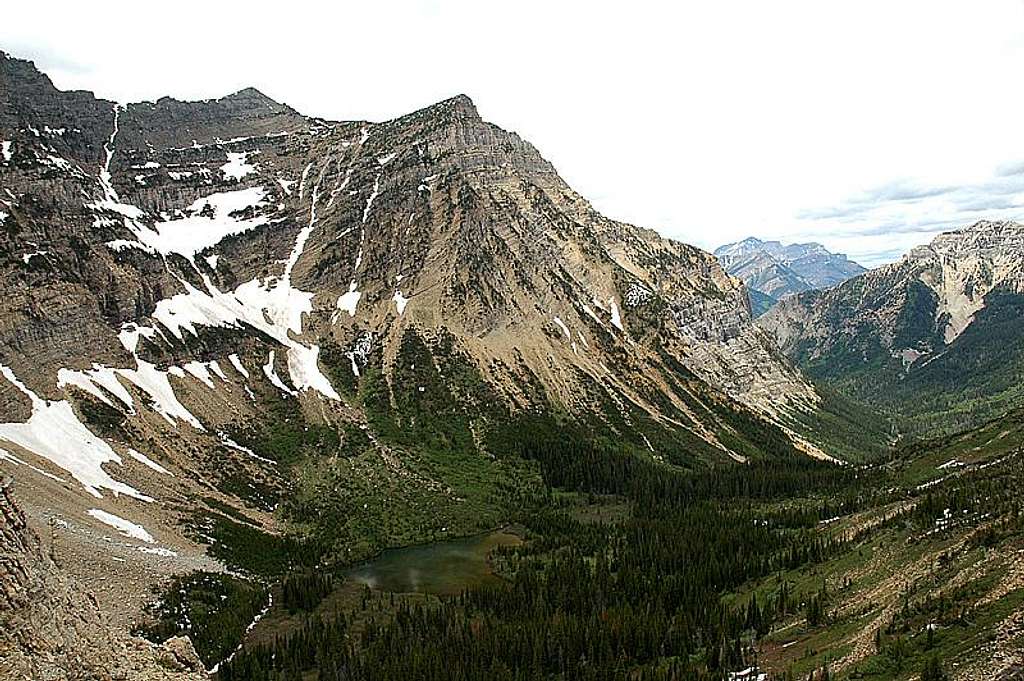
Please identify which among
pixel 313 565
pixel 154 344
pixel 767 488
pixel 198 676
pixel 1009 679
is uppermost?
pixel 154 344

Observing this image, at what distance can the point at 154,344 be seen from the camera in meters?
179

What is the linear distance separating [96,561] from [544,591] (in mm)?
65906

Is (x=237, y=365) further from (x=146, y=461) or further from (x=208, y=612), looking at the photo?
(x=208, y=612)

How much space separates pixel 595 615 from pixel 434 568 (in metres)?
44.4

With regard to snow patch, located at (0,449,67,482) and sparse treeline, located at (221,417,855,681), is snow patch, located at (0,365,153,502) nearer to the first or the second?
snow patch, located at (0,449,67,482)

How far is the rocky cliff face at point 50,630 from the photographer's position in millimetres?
35344

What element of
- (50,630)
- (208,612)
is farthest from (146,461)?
(50,630)

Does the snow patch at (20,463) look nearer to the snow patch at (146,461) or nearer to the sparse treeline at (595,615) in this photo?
the snow patch at (146,461)

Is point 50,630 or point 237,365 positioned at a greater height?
point 237,365

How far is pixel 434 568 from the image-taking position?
461ft

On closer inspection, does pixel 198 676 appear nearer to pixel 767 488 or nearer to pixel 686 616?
pixel 686 616

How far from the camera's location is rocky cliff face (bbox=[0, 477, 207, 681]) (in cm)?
3534

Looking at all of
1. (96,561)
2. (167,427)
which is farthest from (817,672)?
(167,427)

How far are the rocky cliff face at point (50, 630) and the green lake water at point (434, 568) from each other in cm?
8564
